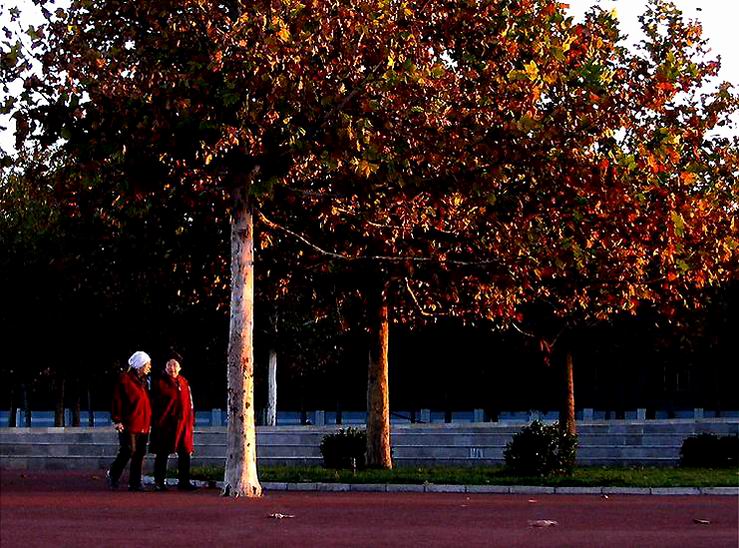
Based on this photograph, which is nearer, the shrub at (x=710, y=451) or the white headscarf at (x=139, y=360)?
the white headscarf at (x=139, y=360)

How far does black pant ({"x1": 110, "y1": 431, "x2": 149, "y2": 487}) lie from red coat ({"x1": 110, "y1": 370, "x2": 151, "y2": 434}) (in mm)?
121

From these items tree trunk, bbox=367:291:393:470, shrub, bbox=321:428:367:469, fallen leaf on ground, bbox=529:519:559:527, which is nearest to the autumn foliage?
tree trunk, bbox=367:291:393:470

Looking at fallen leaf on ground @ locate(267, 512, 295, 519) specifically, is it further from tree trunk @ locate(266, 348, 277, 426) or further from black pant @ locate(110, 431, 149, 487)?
tree trunk @ locate(266, 348, 277, 426)

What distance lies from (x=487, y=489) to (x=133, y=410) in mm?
5212

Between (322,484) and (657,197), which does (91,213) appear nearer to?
(322,484)

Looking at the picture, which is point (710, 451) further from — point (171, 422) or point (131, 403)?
point (131, 403)

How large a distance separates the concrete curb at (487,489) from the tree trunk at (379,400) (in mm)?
4969

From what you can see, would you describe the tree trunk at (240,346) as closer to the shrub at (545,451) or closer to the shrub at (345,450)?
the shrub at (545,451)

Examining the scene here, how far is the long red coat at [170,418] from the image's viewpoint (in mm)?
22125

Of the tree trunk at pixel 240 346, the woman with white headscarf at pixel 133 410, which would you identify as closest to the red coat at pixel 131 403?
the woman with white headscarf at pixel 133 410

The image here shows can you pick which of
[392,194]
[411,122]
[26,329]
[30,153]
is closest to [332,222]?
[392,194]

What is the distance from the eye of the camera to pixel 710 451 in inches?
1197

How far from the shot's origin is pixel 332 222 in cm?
2508

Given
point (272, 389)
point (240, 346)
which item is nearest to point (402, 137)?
point (240, 346)
